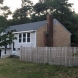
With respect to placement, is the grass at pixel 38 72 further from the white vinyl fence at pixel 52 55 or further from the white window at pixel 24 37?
the white window at pixel 24 37

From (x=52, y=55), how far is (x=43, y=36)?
40.2ft

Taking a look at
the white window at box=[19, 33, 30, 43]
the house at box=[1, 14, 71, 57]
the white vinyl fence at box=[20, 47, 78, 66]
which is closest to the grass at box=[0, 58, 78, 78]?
the white vinyl fence at box=[20, 47, 78, 66]

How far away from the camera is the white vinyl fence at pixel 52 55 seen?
65.1ft

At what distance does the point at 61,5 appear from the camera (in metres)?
54.2

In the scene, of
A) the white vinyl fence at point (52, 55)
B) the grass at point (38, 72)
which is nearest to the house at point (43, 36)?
the white vinyl fence at point (52, 55)

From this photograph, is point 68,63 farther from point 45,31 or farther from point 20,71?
point 45,31

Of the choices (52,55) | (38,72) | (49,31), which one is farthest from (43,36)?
(38,72)

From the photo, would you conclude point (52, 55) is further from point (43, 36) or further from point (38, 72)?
point (43, 36)

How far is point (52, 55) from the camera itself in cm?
2133

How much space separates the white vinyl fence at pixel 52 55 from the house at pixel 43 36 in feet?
25.8

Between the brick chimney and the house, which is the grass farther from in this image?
the brick chimney

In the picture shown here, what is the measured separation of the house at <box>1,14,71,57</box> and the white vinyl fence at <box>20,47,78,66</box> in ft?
25.8

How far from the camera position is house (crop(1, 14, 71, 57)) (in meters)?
32.9

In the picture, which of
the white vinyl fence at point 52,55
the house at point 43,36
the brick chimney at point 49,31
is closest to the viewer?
the white vinyl fence at point 52,55
